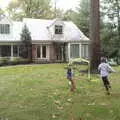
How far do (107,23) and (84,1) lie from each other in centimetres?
1235

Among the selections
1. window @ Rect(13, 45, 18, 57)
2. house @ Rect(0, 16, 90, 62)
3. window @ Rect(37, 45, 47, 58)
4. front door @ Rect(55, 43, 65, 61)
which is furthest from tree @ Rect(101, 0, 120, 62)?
window @ Rect(13, 45, 18, 57)

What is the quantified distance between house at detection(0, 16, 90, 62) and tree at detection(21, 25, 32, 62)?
0.60 metres

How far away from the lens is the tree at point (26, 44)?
4300 cm

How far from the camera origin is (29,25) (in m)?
46.5

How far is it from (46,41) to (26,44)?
2.62 m

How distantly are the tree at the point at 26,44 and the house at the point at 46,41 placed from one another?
1.95ft

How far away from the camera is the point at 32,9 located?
65188mm

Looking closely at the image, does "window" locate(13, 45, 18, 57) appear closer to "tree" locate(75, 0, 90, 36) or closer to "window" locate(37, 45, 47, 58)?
"window" locate(37, 45, 47, 58)

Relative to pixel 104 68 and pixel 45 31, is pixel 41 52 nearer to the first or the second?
pixel 45 31

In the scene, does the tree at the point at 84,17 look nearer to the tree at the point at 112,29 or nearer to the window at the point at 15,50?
the tree at the point at 112,29

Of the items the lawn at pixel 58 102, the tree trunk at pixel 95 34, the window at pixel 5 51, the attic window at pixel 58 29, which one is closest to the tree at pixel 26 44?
the window at pixel 5 51

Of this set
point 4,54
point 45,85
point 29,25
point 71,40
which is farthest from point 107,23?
point 45,85

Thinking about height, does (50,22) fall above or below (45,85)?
above

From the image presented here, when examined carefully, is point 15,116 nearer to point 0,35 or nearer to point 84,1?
point 0,35
